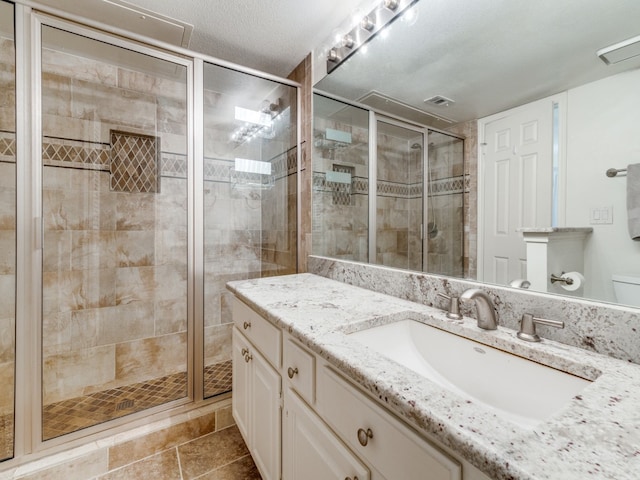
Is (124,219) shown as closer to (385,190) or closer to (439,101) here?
(385,190)

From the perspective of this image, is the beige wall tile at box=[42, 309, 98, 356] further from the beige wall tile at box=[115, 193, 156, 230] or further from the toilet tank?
the toilet tank

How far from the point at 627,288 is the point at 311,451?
87cm

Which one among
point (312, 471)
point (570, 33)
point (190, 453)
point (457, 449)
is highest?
point (570, 33)

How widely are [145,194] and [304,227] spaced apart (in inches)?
42.7

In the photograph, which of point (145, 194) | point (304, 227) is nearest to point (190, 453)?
point (304, 227)

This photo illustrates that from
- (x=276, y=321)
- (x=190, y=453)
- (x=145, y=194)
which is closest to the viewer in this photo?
(x=276, y=321)

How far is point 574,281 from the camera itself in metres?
0.77

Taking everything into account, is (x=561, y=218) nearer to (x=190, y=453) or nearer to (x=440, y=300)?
(x=440, y=300)

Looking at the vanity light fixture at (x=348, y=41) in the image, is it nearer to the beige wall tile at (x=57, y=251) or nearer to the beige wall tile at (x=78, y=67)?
the beige wall tile at (x=78, y=67)

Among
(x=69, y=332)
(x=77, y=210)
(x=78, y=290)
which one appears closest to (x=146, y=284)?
(x=78, y=290)

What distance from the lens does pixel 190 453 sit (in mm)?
1480

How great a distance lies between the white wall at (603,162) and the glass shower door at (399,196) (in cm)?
51

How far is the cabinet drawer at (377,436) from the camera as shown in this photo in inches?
18.6

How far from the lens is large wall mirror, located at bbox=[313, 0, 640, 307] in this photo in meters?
0.70
